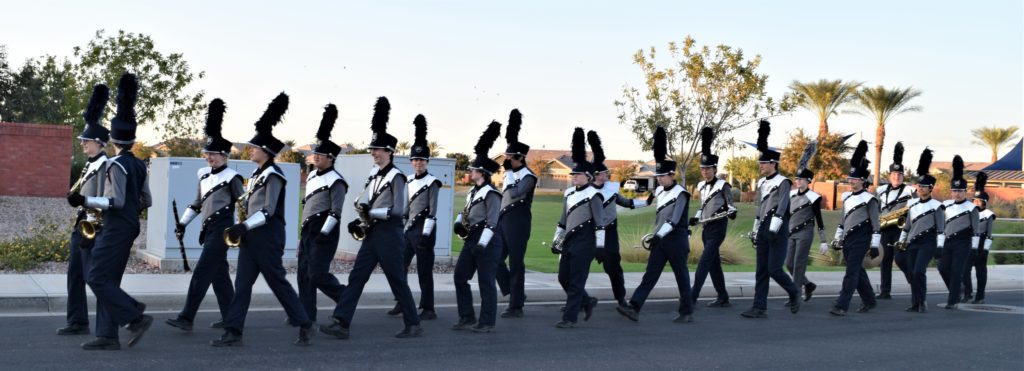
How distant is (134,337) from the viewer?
825cm

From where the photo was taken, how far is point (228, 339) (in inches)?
336

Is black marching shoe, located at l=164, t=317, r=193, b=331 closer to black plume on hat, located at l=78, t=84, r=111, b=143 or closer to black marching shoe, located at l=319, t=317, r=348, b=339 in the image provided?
black marching shoe, located at l=319, t=317, r=348, b=339

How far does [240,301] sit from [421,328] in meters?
1.86

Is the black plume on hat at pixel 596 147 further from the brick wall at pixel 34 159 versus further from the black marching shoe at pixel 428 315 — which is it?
Answer: the brick wall at pixel 34 159

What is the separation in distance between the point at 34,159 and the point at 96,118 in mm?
16326

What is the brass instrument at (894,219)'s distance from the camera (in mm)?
14008

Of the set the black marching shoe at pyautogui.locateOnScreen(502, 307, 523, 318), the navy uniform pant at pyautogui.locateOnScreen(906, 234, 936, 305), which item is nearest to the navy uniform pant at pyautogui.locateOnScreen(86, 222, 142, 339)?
the black marching shoe at pyautogui.locateOnScreen(502, 307, 523, 318)

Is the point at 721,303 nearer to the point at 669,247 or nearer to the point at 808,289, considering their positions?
the point at 808,289

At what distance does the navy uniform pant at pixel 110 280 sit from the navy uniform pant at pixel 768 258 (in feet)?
22.3

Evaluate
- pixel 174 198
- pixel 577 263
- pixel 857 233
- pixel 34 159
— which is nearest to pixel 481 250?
pixel 577 263

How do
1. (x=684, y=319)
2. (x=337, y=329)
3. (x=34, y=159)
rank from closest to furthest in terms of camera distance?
(x=337, y=329) < (x=684, y=319) < (x=34, y=159)

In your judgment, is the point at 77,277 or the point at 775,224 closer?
the point at 77,277

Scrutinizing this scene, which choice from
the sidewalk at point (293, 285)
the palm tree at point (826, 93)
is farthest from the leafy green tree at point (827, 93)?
the sidewalk at point (293, 285)

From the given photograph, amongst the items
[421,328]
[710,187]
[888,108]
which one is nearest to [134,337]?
[421,328]
